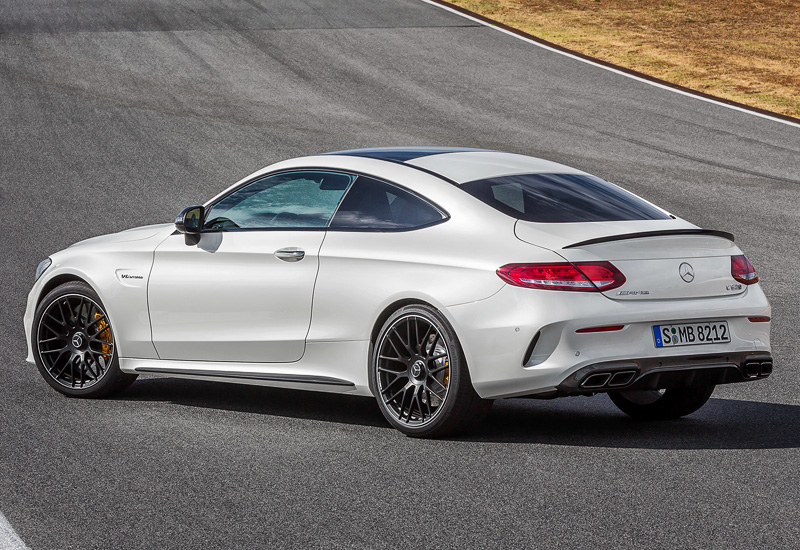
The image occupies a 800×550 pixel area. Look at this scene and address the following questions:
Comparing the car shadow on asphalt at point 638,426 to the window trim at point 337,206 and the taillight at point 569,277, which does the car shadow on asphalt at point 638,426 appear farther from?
the window trim at point 337,206

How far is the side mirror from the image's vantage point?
24.1 feet

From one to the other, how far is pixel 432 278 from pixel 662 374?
51.2 inches

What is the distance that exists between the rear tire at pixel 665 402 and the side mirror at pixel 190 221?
9.20 ft

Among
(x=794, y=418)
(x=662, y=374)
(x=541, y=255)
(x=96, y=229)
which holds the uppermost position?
(x=541, y=255)

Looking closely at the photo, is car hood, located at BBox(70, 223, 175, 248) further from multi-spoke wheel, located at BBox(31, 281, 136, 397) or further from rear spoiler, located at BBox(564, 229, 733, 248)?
rear spoiler, located at BBox(564, 229, 733, 248)

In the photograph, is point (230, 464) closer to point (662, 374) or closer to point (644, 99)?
point (662, 374)

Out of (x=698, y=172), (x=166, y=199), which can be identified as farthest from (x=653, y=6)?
(x=166, y=199)

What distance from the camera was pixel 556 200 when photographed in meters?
6.62

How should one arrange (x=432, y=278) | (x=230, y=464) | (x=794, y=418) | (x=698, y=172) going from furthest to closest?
1. (x=698, y=172)
2. (x=794, y=418)
3. (x=432, y=278)
4. (x=230, y=464)

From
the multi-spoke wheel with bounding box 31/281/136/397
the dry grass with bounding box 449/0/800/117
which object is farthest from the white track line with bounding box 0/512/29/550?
the dry grass with bounding box 449/0/800/117

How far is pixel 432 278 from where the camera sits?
631 centimetres

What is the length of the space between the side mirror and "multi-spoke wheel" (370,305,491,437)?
1.56m

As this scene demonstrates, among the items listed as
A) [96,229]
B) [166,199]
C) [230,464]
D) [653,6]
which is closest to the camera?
[230,464]

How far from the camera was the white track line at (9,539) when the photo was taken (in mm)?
4582
